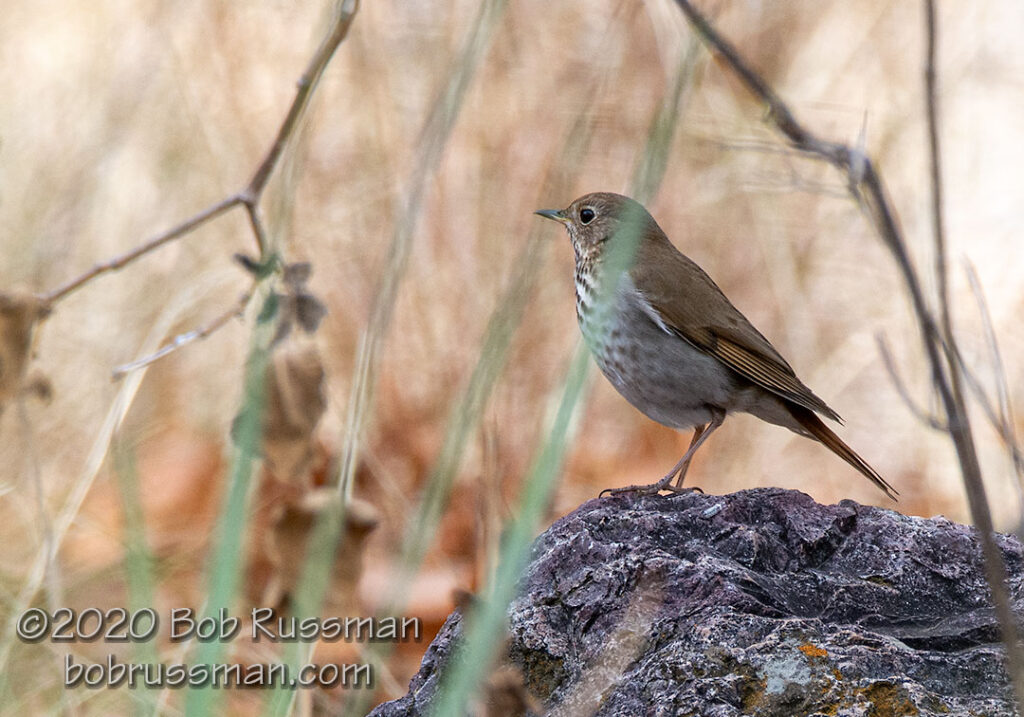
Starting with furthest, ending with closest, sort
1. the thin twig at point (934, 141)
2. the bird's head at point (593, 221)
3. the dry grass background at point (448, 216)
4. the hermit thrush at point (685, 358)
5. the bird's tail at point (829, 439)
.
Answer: the dry grass background at point (448, 216), the bird's head at point (593, 221), the hermit thrush at point (685, 358), the bird's tail at point (829, 439), the thin twig at point (934, 141)

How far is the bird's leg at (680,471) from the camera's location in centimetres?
289

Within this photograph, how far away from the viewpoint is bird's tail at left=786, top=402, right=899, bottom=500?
308 centimetres

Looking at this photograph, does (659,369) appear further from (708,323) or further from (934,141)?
(934,141)

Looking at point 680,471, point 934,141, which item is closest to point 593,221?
point 680,471

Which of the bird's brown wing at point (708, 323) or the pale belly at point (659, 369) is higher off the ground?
the bird's brown wing at point (708, 323)

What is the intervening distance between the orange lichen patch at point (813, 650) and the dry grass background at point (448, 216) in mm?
3604

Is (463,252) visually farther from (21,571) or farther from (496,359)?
(496,359)

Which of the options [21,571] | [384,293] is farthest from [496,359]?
[21,571]

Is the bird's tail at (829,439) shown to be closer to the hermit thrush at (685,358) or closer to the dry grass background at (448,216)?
the hermit thrush at (685,358)

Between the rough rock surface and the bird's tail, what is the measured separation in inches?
28.3

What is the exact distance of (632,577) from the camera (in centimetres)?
206

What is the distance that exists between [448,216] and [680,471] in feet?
8.94

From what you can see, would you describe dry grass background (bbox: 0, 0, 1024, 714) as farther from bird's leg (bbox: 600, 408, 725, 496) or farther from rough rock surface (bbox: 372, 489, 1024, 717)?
rough rock surface (bbox: 372, 489, 1024, 717)

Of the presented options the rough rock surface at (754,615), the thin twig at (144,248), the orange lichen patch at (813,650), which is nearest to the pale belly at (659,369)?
the rough rock surface at (754,615)
